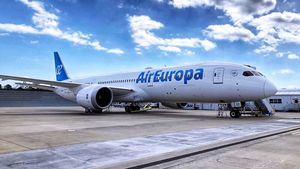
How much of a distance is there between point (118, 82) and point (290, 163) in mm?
21469

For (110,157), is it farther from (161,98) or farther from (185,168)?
(161,98)

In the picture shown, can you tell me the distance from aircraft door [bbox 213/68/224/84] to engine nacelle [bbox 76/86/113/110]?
7.70 metres

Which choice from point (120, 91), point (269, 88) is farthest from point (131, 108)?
point (269, 88)

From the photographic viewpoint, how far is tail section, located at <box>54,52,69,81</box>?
3403 cm

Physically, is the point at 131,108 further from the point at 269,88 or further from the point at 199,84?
the point at 269,88

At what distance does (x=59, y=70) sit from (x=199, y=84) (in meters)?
20.1

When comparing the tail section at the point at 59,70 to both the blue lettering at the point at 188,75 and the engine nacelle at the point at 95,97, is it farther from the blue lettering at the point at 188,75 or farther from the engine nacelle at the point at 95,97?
the blue lettering at the point at 188,75

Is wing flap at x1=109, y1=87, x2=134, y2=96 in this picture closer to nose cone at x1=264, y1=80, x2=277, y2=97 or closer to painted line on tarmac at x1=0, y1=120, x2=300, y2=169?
nose cone at x1=264, y1=80, x2=277, y2=97

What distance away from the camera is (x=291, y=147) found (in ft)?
25.1

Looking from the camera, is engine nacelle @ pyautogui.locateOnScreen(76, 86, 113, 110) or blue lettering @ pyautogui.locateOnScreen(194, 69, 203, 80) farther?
engine nacelle @ pyautogui.locateOnScreen(76, 86, 113, 110)

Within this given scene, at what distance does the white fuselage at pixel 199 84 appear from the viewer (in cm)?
1750

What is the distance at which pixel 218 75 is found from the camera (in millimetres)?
18656

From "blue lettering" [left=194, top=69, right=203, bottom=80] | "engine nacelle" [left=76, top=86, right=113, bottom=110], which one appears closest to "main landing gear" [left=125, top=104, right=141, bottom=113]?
"engine nacelle" [left=76, top=86, right=113, bottom=110]

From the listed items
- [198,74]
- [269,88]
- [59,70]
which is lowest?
[269,88]
